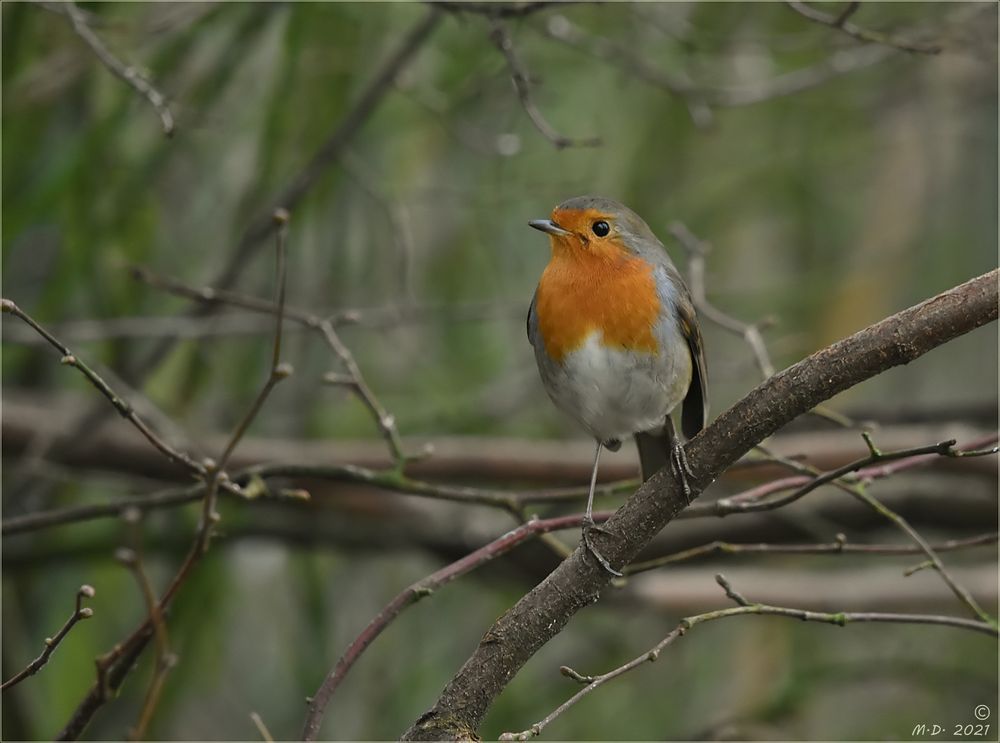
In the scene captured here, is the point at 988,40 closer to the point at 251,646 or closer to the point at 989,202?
the point at 989,202

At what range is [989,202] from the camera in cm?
558

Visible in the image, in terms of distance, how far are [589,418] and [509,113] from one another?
217cm

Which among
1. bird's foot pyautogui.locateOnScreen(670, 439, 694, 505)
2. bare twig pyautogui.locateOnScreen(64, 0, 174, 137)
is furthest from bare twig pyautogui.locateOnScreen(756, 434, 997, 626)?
bare twig pyautogui.locateOnScreen(64, 0, 174, 137)

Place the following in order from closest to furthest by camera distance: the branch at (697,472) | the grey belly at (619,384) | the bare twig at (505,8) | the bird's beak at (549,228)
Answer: the branch at (697,472) < the bare twig at (505,8) < the grey belly at (619,384) < the bird's beak at (549,228)

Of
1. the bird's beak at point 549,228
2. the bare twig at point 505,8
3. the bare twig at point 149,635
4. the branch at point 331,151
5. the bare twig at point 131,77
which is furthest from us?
the branch at point 331,151

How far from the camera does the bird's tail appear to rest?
278cm

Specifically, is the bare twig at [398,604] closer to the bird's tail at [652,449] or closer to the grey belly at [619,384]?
the grey belly at [619,384]

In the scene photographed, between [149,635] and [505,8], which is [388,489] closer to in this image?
[149,635]

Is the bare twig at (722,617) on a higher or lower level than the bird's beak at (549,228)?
lower

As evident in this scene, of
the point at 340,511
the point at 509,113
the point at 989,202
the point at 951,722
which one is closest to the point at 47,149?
the point at 340,511

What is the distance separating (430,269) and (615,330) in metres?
2.25

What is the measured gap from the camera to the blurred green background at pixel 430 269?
11.4 feet

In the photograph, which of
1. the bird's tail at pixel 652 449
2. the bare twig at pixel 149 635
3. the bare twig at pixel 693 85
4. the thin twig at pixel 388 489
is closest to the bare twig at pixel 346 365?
the thin twig at pixel 388 489

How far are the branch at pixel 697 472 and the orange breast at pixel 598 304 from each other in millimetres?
693
